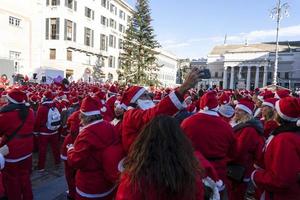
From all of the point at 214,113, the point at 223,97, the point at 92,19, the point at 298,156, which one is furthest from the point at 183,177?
the point at 92,19

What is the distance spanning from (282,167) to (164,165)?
1.86m

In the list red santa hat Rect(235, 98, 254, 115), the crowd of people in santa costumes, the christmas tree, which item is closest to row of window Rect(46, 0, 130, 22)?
the christmas tree

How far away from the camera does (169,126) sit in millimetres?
2338

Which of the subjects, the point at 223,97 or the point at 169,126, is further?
the point at 223,97

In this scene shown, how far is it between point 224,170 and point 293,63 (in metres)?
98.7

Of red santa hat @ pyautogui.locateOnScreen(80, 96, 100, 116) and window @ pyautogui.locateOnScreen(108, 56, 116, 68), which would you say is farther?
window @ pyautogui.locateOnScreen(108, 56, 116, 68)

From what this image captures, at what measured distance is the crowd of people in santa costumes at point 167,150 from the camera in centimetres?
225

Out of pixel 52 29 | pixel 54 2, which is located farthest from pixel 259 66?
pixel 54 2

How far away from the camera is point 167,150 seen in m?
2.24

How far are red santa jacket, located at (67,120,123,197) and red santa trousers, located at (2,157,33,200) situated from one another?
1.71m

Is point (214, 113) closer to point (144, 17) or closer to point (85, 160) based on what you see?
point (85, 160)

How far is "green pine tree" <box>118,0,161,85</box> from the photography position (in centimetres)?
5028

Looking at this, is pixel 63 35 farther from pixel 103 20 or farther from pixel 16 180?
Result: pixel 16 180

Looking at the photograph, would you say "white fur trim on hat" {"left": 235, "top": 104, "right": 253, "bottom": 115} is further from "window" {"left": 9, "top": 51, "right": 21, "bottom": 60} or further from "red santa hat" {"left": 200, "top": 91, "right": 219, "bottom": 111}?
"window" {"left": 9, "top": 51, "right": 21, "bottom": 60}
